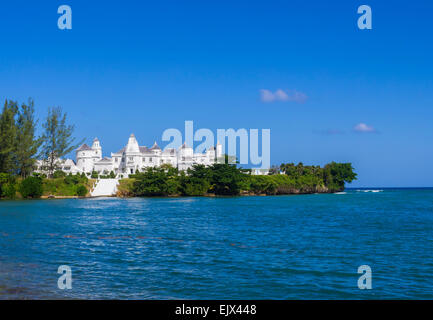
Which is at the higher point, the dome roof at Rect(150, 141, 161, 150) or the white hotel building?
the dome roof at Rect(150, 141, 161, 150)

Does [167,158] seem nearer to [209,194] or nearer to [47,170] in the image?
[209,194]

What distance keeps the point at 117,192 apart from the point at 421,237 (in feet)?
171

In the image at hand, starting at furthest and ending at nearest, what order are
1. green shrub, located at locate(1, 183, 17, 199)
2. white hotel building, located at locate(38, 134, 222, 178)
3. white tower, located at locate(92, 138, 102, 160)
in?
white tower, located at locate(92, 138, 102, 160)
white hotel building, located at locate(38, 134, 222, 178)
green shrub, located at locate(1, 183, 17, 199)

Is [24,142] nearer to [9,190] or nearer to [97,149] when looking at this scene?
[9,190]

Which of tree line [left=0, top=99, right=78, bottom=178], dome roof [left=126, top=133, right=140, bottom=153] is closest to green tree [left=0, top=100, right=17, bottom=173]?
tree line [left=0, top=99, right=78, bottom=178]

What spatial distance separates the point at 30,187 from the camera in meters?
57.3

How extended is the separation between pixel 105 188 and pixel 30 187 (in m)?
12.5

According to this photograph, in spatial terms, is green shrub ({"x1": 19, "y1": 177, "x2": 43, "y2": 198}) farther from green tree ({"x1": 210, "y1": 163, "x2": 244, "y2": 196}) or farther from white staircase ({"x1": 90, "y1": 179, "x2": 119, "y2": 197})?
green tree ({"x1": 210, "y1": 163, "x2": 244, "y2": 196})

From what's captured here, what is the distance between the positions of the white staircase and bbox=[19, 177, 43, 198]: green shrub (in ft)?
28.0

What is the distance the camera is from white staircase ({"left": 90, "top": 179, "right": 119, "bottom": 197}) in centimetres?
6549

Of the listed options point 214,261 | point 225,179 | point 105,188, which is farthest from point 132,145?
point 214,261

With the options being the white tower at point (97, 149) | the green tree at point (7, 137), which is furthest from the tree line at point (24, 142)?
the white tower at point (97, 149)

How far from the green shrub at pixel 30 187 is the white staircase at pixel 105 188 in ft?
28.0
